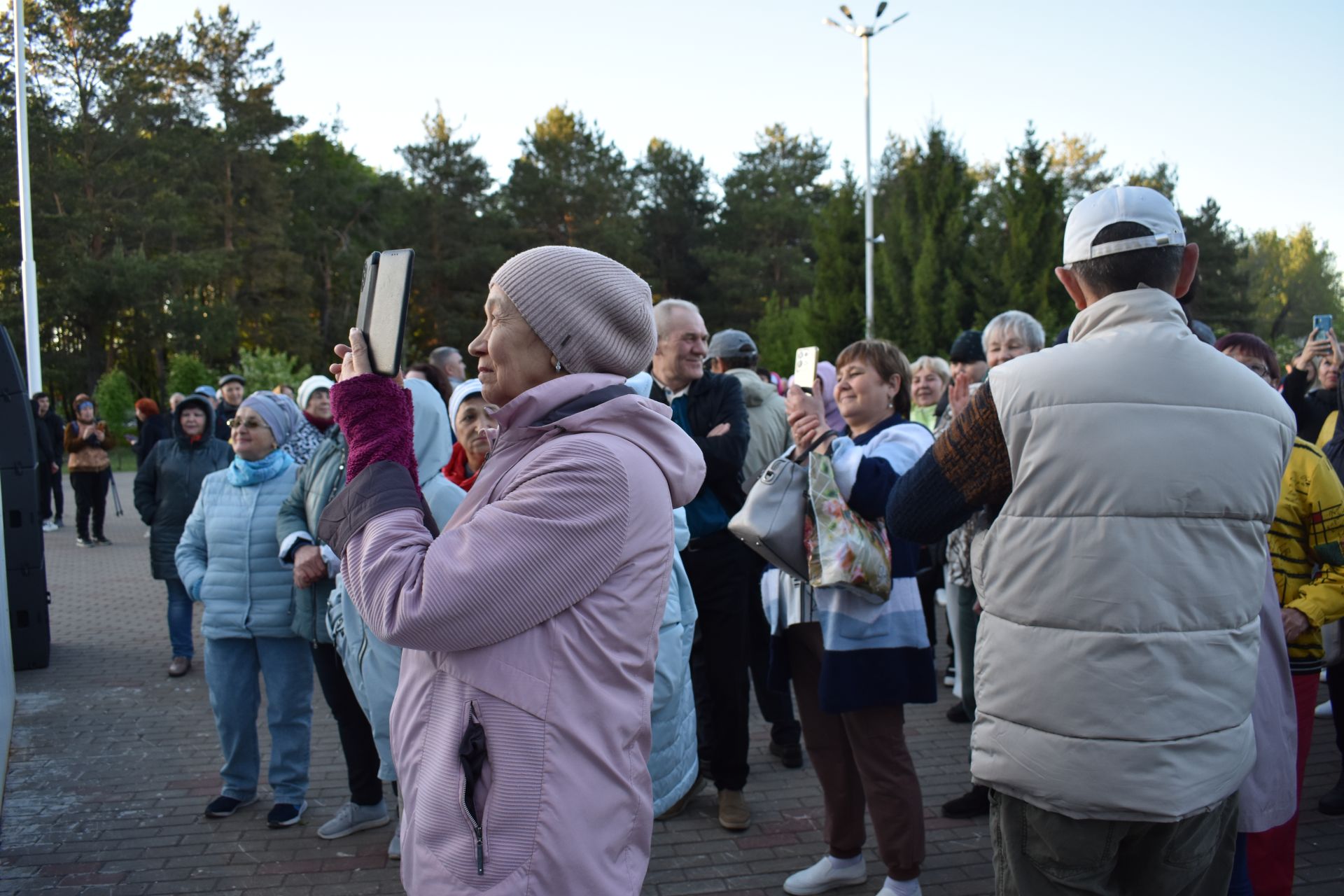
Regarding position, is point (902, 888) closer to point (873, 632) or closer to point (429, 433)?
point (873, 632)

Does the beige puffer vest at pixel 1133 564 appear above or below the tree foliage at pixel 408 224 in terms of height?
below

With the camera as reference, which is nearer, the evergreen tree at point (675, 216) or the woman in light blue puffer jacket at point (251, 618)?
the woman in light blue puffer jacket at point (251, 618)

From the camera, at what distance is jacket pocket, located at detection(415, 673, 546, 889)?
5.69ft

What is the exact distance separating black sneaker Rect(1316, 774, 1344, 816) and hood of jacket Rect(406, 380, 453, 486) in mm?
4217

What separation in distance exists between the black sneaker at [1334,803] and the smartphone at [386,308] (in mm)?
4790

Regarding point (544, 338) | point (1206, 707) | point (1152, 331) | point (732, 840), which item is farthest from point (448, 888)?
point (732, 840)

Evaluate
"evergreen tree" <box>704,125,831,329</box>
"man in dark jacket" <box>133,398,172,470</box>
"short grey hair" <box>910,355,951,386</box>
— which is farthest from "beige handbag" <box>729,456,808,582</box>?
"evergreen tree" <box>704,125,831,329</box>

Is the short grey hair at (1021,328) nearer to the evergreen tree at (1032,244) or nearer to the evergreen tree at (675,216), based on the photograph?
the evergreen tree at (1032,244)

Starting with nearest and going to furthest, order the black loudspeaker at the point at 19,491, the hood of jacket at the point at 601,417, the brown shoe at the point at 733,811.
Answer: the hood of jacket at the point at 601,417 < the brown shoe at the point at 733,811 < the black loudspeaker at the point at 19,491

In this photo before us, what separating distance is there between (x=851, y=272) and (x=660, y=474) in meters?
34.2

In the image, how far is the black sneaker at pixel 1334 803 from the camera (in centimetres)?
471

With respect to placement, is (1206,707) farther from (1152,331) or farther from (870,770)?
(870,770)

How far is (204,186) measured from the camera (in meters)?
38.5

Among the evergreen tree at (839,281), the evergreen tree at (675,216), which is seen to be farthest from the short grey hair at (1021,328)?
the evergreen tree at (675,216)
